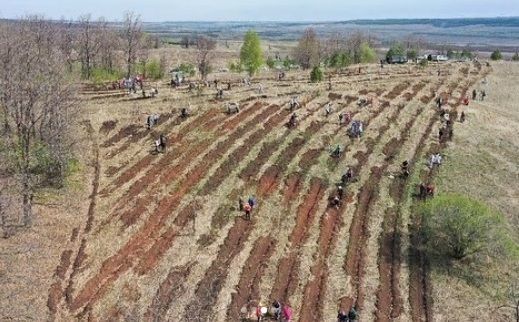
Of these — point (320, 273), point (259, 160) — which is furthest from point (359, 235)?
point (259, 160)

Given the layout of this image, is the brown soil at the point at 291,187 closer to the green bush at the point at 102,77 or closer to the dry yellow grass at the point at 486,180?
the dry yellow grass at the point at 486,180

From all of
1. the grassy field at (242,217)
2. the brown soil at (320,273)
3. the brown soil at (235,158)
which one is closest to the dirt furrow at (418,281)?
the grassy field at (242,217)

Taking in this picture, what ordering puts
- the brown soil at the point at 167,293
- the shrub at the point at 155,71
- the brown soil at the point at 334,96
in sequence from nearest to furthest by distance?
the brown soil at the point at 167,293 → the brown soil at the point at 334,96 → the shrub at the point at 155,71

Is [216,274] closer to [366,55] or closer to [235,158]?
[235,158]

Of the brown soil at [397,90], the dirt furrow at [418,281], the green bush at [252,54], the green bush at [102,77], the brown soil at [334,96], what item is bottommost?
the dirt furrow at [418,281]

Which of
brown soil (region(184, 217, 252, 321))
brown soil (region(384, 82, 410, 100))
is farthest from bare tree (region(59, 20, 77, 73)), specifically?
brown soil (region(184, 217, 252, 321))

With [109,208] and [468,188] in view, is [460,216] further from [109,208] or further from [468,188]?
[109,208]

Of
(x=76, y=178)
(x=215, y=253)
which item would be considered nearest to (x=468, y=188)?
(x=215, y=253)
